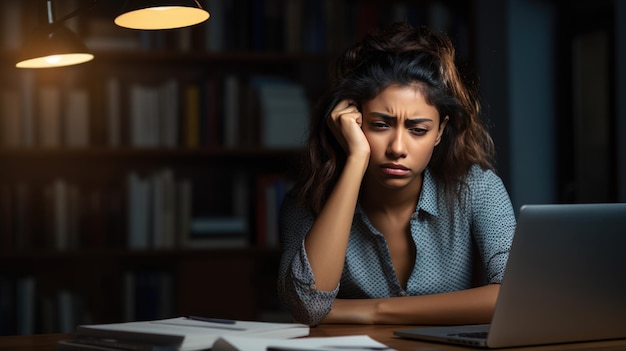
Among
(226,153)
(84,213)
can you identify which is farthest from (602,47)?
(84,213)

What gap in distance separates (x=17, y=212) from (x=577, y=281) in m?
2.72

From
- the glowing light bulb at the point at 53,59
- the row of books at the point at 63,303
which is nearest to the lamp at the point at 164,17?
the glowing light bulb at the point at 53,59

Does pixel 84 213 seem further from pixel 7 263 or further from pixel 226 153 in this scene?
pixel 226 153

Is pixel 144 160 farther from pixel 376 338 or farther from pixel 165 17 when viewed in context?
pixel 376 338

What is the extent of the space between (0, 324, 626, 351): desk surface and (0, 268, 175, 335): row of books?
79.8 inches

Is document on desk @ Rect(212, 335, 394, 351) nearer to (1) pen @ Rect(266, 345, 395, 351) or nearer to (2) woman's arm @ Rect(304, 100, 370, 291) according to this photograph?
(1) pen @ Rect(266, 345, 395, 351)

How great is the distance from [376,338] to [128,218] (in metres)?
2.29

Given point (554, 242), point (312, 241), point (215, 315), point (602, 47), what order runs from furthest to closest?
point (215, 315) → point (602, 47) → point (312, 241) → point (554, 242)

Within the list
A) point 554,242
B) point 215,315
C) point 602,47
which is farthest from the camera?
point 215,315

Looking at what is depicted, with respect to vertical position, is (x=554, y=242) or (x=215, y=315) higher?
(x=554, y=242)

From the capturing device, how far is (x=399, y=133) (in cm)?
199

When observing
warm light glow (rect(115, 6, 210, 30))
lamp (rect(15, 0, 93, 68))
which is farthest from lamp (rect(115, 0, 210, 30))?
lamp (rect(15, 0, 93, 68))

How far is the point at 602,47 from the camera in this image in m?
3.42

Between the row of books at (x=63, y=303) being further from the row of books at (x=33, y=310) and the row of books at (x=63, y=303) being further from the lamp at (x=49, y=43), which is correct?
the lamp at (x=49, y=43)
